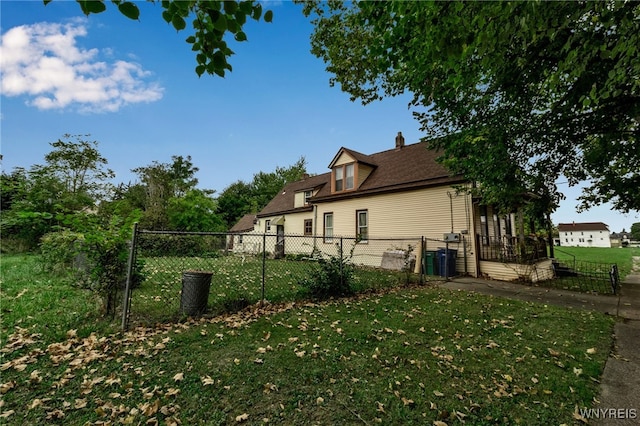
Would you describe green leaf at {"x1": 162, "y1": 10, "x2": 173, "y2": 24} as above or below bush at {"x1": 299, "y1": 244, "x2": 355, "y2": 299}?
above

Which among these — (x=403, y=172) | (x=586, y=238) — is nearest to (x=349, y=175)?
(x=403, y=172)

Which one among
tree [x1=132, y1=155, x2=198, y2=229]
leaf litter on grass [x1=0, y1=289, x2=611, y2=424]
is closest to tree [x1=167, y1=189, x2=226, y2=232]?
tree [x1=132, y1=155, x2=198, y2=229]

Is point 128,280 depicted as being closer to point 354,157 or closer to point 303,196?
point 354,157

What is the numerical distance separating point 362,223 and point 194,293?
35.9 feet

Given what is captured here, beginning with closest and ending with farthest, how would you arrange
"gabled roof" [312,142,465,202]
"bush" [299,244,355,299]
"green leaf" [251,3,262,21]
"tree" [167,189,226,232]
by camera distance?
"green leaf" [251,3,262,21]
"bush" [299,244,355,299]
"gabled roof" [312,142,465,202]
"tree" [167,189,226,232]

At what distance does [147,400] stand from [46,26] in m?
8.14

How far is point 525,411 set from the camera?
258 cm

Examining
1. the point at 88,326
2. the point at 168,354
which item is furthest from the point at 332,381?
the point at 88,326

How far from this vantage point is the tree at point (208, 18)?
60.1 inches

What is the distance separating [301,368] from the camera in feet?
10.8

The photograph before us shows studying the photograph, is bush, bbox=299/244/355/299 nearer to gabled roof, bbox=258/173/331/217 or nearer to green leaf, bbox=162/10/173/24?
green leaf, bbox=162/10/173/24

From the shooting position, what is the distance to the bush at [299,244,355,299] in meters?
6.75

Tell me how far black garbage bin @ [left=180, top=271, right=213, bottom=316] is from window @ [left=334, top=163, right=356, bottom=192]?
11.6 m

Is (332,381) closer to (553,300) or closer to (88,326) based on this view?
(88,326)
